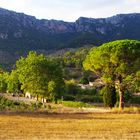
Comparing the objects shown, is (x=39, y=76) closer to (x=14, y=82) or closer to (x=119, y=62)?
(x=119, y=62)

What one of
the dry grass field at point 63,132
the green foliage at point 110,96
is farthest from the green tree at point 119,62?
the dry grass field at point 63,132

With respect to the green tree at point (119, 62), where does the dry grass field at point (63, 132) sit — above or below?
below

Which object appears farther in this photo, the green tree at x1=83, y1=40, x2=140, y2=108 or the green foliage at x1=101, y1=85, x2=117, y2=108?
the green foliage at x1=101, y1=85, x2=117, y2=108

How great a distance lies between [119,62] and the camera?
6066cm

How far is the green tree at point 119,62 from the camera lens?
60375mm

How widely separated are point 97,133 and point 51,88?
38.7m

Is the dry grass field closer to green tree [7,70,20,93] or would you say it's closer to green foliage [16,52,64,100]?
green foliage [16,52,64,100]

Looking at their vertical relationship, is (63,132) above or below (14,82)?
below

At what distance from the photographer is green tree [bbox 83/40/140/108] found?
198 feet

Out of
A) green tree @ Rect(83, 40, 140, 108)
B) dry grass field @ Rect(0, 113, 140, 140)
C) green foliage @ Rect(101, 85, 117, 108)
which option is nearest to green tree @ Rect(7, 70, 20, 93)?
green foliage @ Rect(101, 85, 117, 108)

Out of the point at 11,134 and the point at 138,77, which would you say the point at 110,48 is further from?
the point at 11,134

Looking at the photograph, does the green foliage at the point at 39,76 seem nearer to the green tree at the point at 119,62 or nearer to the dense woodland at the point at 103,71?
the dense woodland at the point at 103,71

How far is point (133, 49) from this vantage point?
61031mm

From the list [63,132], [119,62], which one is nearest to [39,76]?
[119,62]
